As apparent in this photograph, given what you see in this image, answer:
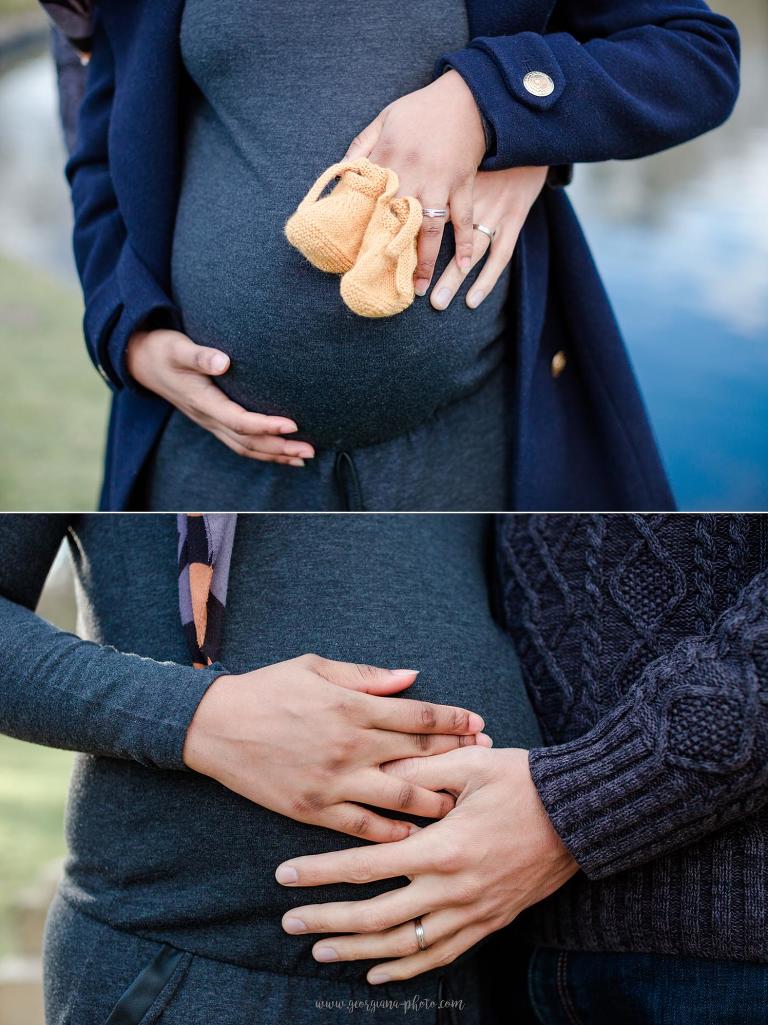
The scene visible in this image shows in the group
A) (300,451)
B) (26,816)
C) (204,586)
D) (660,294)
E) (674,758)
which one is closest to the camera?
(674,758)

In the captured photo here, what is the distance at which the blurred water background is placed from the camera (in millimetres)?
1955

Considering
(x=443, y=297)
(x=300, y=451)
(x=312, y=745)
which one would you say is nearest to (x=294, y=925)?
(x=312, y=745)

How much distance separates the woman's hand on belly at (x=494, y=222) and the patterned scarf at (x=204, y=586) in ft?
1.00

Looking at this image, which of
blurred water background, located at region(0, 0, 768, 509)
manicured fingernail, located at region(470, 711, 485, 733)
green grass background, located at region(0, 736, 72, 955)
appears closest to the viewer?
manicured fingernail, located at region(470, 711, 485, 733)

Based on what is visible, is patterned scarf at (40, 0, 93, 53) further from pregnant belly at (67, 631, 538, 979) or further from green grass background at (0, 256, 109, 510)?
green grass background at (0, 256, 109, 510)

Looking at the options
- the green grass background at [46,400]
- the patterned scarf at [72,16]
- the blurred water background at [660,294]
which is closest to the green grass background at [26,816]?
the green grass background at [46,400]

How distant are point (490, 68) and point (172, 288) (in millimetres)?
399

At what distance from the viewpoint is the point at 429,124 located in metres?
0.73

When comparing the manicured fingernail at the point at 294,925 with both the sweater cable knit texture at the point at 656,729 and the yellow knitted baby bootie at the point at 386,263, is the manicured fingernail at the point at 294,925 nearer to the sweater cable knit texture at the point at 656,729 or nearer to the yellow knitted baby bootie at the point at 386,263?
the sweater cable knit texture at the point at 656,729

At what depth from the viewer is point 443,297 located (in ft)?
2.60

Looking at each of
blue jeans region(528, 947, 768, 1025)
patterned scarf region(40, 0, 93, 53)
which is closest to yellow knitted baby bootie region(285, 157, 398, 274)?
patterned scarf region(40, 0, 93, 53)

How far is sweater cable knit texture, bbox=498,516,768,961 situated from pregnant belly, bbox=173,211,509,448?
0.21 meters

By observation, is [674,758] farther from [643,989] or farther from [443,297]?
[443,297]

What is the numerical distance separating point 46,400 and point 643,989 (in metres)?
2.38
